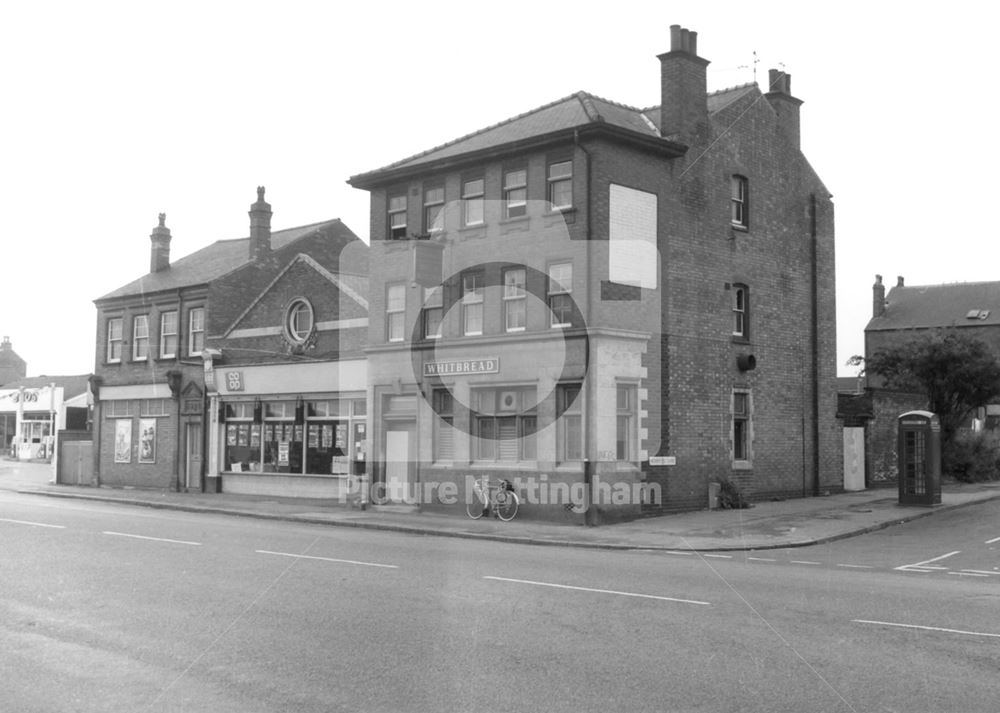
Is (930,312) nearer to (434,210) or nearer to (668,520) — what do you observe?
(434,210)

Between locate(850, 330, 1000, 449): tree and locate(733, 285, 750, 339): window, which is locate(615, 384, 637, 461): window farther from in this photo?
locate(850, 330, 1000, 449): tree

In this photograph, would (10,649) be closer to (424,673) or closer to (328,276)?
(424,673)

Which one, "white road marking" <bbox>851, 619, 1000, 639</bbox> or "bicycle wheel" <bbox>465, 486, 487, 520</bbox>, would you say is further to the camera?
"bicycle wheel" <bbox>465, 486, 487, 520</bbox>

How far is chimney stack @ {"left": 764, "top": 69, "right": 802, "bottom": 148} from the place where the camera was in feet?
95.5

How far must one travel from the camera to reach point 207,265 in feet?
127

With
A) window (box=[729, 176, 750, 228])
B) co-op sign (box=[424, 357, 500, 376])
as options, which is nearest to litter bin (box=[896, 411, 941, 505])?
window (box=[729, 176, 750, 228])

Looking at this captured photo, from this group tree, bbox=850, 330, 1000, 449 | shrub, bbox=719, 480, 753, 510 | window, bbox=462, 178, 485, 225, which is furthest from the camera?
tree, bbox=850, 330, 1000, 449

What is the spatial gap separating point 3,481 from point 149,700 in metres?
38.3

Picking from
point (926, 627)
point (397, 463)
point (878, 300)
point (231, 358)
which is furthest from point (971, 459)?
point (878, 300)

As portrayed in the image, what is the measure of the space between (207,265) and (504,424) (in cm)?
1860

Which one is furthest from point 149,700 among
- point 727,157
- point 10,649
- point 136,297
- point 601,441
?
point 136,297

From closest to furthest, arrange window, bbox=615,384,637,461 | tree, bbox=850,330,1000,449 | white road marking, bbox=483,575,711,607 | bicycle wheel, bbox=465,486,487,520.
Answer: white road marking, bbox=483,575,711,607
window, bbox=615,384,637,461
bicycle wheel, bbox=465,486,487,520
tree, bbox=850,330,1000,449

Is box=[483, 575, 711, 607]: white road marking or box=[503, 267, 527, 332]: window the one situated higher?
box=[503, 267, 527, 332]: window

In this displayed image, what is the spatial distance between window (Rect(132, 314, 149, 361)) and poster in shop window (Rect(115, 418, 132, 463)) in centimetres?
252
